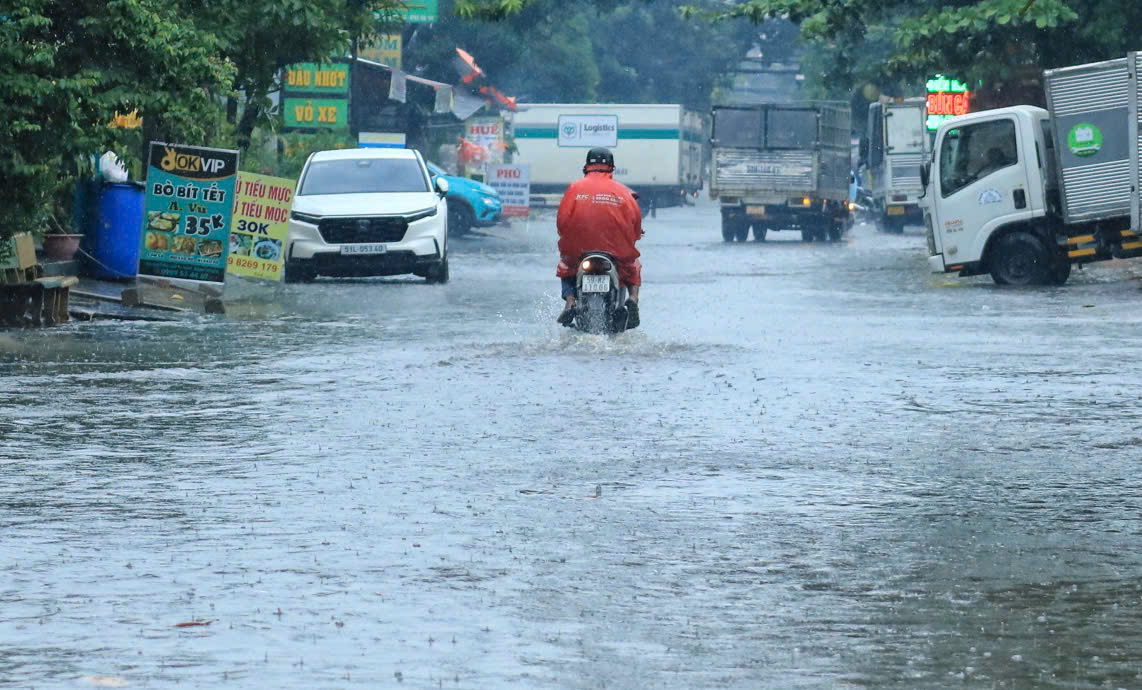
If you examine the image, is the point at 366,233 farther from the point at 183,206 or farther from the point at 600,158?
the point at 600,158

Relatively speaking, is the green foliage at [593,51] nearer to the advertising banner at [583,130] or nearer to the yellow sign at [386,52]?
the advertising banner at [583,130]

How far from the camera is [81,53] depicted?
19.3 meters

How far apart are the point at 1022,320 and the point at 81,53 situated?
880 cm

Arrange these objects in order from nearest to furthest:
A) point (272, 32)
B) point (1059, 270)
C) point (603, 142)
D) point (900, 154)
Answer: point (272, 32) → point (1059, 270) → point (900, 154) → point (603, 142)

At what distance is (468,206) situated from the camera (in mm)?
47750

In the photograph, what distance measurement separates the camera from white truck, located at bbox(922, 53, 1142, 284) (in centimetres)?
2600

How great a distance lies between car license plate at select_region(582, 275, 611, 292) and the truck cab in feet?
35.4

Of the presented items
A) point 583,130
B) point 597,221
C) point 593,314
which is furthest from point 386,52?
point 593,314

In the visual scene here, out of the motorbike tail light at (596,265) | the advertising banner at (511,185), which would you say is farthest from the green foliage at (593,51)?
the motorbike tail light at (596,265)

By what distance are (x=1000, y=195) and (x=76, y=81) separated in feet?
41.0

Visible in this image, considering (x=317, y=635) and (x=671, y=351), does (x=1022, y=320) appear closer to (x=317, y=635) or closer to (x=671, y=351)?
(x=671, y=351)

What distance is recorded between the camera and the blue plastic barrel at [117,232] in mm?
22703

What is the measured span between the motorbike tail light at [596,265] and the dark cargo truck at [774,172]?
98.7ft

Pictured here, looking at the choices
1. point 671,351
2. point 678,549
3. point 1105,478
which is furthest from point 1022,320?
point 678,549
